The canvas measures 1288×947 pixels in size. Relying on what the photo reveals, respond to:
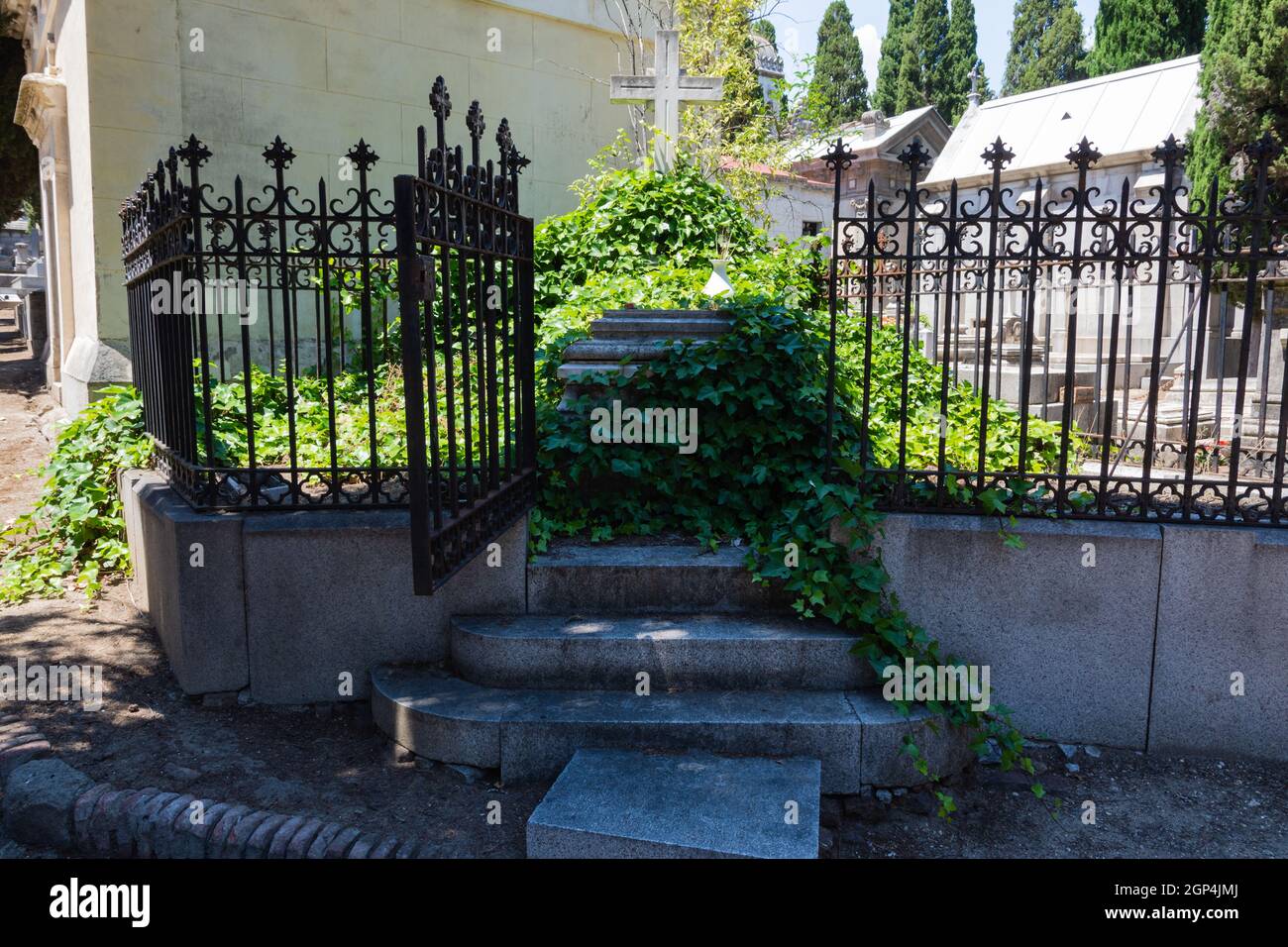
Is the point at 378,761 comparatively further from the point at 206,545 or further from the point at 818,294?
the point at 818,294

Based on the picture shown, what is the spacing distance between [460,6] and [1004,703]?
9250 mm

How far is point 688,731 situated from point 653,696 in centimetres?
32

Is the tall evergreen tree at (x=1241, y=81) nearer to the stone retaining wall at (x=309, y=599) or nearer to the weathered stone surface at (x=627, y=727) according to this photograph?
the weathered stone surface at (x=627, y=727)

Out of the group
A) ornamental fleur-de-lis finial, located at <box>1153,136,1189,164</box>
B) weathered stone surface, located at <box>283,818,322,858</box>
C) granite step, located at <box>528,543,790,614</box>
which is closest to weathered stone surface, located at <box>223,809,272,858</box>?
weathered stone surface, located at <box>283,818,322,858</box>

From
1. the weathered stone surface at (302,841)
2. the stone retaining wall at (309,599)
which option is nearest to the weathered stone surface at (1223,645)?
the stone retaining wall at (309,599)

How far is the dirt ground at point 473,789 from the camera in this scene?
12.1 feet

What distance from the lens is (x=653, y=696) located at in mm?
4164

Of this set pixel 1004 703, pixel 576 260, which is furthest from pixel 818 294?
pixel 1004 703

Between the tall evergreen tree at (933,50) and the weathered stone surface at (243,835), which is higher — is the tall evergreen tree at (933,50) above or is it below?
above

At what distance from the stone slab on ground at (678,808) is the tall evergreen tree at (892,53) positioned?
1643 inches

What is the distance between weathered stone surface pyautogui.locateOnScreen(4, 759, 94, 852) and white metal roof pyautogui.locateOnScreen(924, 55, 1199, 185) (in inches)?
901

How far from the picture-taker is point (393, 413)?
6.48 m

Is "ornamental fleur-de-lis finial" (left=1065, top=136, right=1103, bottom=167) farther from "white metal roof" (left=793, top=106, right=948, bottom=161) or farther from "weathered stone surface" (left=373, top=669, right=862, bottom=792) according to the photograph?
"white metal roof" (left=793, top=106, right=948, bottom=161)

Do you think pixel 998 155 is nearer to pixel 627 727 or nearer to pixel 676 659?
pixel 676 659
